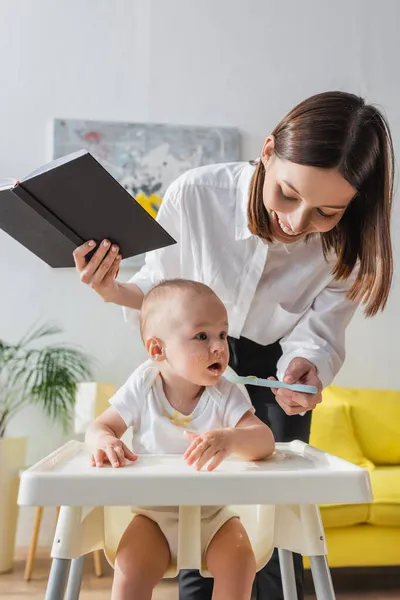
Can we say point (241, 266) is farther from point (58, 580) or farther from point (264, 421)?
point (58, 580)

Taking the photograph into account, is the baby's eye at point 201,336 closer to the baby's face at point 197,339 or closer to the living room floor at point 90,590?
the baby's face at point 197,339

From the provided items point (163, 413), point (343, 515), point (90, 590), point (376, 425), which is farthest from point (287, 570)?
point (376, 425)

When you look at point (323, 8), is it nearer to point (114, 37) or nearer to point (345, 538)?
point (114, 37)

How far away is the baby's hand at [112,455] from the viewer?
0.97 metres

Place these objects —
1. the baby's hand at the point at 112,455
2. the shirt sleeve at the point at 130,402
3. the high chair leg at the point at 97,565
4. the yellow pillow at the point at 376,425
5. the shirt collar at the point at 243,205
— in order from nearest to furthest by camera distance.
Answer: the baby's hand at the point at 112,455
the shirt sleeve at the point at 130,402
the shirt collar at the point at 243,205
the high chair leg at the point at 97,565
the yellow pillow at the point at 376,425

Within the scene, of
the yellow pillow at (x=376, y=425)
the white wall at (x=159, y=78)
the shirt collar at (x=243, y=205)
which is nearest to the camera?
the shirt collar at (x=243, y=205)

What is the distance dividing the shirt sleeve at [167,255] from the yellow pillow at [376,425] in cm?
175

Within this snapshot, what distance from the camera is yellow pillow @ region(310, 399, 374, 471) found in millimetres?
2926

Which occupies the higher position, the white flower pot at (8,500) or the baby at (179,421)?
the baby at (179,421)

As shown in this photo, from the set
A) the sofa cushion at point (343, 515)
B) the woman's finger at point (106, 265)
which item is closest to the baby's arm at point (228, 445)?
the woman's finger at point (106, 265)

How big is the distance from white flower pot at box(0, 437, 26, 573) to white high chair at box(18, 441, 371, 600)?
1.80 m

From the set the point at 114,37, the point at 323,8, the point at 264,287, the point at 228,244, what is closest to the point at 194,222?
the point at 228,244

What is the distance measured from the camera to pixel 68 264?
134 cm

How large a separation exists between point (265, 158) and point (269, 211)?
0.32 feet
